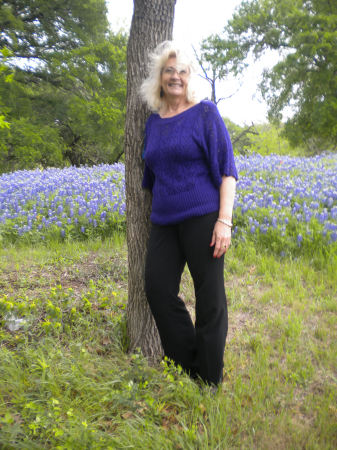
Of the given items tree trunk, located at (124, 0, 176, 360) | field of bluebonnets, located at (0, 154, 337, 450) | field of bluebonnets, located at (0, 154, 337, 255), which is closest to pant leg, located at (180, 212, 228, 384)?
field of bluebonnets, located at (0, 154, 337, 450)

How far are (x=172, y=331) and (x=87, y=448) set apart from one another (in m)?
0.86

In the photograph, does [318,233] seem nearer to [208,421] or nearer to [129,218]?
[129,218]

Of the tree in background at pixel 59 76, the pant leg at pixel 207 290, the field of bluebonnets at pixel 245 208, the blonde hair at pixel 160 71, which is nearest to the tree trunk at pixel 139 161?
the blonde hair at pixel 160 71

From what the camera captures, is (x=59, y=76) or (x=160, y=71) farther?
(x=59, y=76)

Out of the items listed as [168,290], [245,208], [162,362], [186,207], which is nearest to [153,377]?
[162,362]

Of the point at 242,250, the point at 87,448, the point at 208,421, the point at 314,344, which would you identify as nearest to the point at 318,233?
the point at 242,250

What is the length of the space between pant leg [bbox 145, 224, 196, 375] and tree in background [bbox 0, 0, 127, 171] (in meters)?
13.2

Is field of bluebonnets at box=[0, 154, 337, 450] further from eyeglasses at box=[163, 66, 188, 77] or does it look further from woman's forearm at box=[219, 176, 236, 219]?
eyeglasses at box=[163, 66, 188, 77]

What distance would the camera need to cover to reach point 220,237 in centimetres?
225

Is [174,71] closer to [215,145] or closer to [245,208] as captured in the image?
[215,145]

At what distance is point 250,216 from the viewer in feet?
17.7

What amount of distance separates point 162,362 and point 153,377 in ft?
0.57

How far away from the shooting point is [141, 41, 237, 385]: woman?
7.50 ft

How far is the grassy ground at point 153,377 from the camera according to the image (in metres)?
2.01
